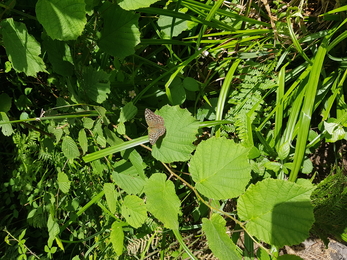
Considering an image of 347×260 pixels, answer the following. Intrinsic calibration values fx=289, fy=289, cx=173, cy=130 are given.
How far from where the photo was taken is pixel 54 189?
184cm

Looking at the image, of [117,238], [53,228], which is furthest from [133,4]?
[53,228]

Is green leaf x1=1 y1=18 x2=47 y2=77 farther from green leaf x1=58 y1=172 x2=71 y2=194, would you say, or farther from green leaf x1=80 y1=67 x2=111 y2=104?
green leaf x1=58 y1=172 x2=71 y2=194

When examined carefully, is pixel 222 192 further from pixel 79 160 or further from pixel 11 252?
pixel 11 252

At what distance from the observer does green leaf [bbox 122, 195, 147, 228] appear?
1249mm

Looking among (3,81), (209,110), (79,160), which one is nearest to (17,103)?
(3,81)

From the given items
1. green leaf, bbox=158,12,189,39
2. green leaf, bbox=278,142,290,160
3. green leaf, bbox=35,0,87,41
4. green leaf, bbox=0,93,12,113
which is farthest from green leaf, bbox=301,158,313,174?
green leaf, bbox=0,93,12,113

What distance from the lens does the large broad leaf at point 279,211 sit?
85 centimetres

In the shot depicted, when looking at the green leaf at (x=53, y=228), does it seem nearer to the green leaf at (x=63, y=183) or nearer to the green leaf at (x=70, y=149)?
the green leaf at (x=63, y=183)

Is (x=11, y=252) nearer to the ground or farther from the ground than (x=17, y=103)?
nearer to the ground

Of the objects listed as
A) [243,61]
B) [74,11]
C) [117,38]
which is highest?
[74,11]

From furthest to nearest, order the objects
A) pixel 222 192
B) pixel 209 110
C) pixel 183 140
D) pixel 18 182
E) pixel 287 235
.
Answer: pixel 18 182 → pixel 209 110 → pixel 183 140 → pixel 222 192 → pixel 287 235

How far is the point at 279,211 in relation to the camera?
0.87m

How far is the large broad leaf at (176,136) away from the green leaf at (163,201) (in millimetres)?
99

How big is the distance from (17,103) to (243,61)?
4.41 ft
